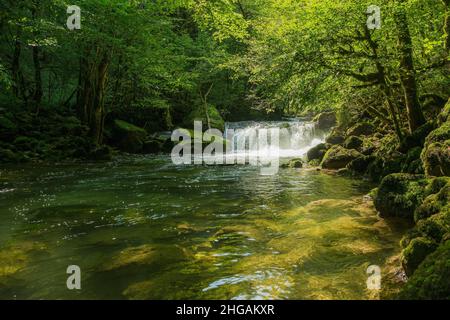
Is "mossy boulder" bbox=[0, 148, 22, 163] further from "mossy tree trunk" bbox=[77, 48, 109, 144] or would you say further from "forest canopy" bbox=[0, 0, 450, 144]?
"forest canopy" bbox=[0, 0, 450, 144]

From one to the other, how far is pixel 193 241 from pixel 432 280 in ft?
12.8

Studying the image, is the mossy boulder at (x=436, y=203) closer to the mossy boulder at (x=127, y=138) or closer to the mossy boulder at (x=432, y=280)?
the mossy boulder at (x=432, y=280)

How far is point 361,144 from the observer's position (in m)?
16.3

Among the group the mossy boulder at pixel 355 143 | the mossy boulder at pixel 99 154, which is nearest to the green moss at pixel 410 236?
the mossy boulder at pixel 355 143

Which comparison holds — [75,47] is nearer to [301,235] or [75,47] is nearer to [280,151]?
[280,151]

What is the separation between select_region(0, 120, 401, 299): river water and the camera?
15.8ft

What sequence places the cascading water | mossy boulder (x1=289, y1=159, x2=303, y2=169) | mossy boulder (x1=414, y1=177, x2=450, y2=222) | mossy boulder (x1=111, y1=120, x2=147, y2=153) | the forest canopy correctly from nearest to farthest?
mossy boulder (x1=414, y1=177, x2=450, y2=222) < the forest canopy < mossy boulder (x1=289, y1=159, x2=303, y2=169) < the cascading water < mossy boulder (x1=111, y1=120, x2=147, y2=153)

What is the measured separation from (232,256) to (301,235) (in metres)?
1.57

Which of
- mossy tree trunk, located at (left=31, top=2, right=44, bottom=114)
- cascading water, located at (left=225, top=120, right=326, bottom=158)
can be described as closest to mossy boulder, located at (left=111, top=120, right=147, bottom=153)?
mossy tree trunk, located at (left=31, top=2, right=44, bottom=114)

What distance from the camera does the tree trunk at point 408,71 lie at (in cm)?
967

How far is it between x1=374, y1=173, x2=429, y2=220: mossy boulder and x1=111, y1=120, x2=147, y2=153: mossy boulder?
2016 cm

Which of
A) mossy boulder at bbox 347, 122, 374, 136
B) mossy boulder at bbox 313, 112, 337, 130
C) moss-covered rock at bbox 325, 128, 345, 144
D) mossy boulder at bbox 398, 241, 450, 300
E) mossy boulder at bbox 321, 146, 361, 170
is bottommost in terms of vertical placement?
mossy boulder at bbox 398, 241, 450, 300

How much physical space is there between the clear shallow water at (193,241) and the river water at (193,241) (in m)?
0.02
